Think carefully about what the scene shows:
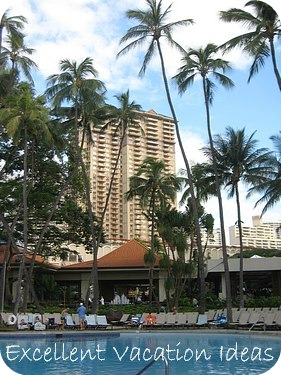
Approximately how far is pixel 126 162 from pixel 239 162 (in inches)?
1314

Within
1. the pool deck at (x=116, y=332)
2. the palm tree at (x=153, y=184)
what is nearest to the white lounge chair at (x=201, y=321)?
the pool deck at (x=116, y=332)

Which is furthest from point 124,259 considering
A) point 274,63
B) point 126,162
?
point 126,162

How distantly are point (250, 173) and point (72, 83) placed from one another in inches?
461

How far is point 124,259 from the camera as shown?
130 feet

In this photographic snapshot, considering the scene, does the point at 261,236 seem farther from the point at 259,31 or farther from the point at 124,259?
the point at 259,31

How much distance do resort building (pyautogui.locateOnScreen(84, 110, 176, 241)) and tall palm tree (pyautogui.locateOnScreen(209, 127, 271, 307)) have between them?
1999 cm

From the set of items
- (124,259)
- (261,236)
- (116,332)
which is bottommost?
(116,332)

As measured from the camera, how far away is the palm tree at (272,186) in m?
27.9

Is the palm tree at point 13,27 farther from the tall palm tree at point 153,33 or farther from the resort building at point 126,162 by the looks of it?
the resort building at point 126,162

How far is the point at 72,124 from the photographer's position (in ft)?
108

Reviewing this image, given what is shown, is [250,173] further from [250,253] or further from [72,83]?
[250,253]

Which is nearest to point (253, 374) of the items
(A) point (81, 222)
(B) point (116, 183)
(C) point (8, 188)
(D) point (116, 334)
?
(D) point (116, 334)

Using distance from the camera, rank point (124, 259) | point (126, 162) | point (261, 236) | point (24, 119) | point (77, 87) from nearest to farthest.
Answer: point (24, 119), point (77, 87), point (124, 259), point (126, 162), point (261, 236)

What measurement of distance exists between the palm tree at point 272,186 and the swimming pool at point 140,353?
995 cm
